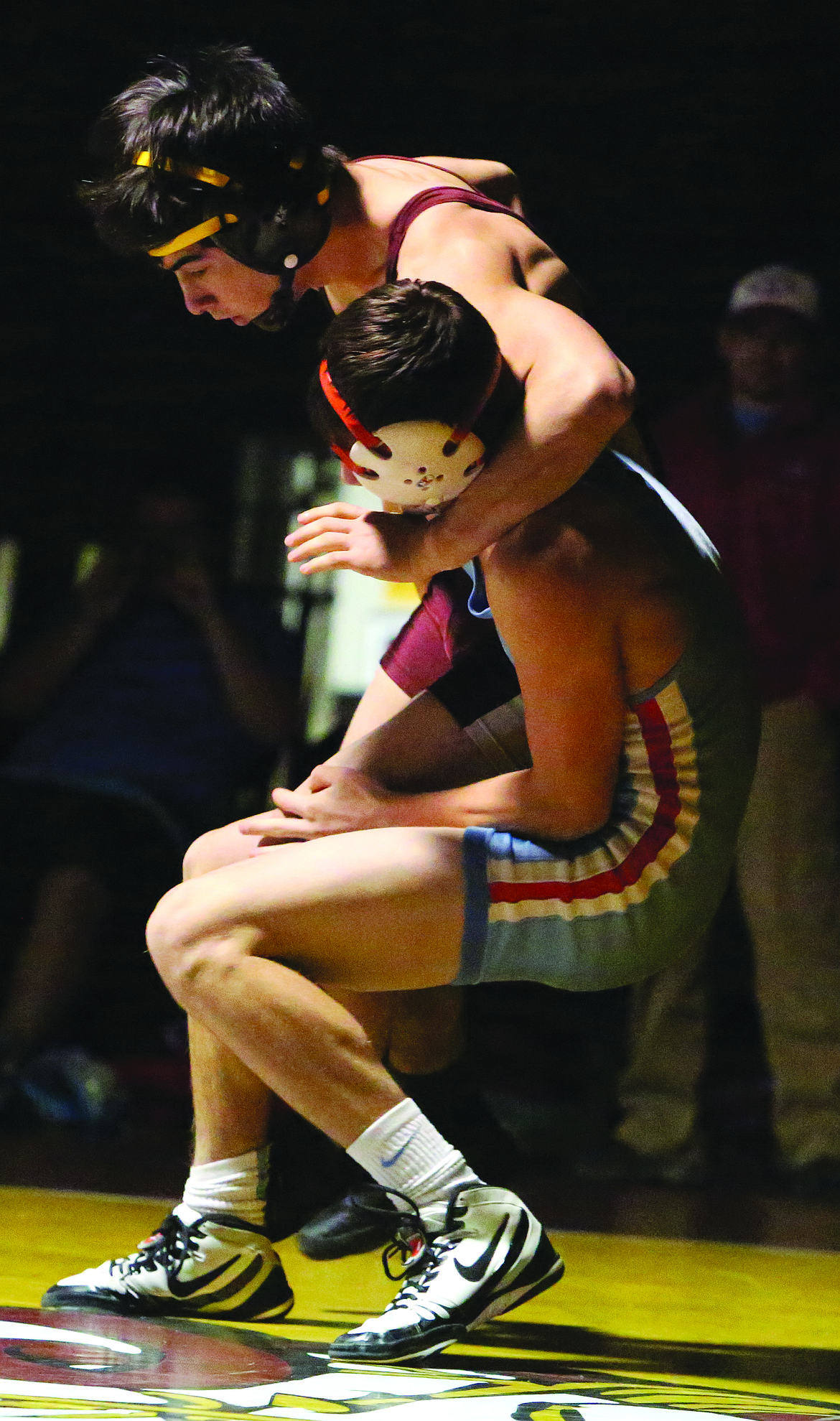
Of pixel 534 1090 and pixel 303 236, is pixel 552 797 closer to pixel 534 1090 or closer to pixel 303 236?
pixel 303 236

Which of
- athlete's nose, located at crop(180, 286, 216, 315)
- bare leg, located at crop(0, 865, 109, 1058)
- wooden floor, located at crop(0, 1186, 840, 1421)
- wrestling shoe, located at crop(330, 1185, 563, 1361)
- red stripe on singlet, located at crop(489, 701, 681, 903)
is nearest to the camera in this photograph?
wooden floor, located at crop(0, 1186, 840, 1421)

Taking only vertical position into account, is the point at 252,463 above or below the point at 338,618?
above

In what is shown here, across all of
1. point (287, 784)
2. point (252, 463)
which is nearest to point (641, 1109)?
point (287, 784)

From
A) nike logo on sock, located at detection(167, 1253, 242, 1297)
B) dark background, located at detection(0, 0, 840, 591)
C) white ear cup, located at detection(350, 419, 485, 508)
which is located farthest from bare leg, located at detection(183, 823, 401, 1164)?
dark background, located at detection(0, 0, 840, 591)

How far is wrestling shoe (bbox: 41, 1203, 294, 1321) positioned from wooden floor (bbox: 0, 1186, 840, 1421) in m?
0.03

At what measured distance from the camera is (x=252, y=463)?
5105mm

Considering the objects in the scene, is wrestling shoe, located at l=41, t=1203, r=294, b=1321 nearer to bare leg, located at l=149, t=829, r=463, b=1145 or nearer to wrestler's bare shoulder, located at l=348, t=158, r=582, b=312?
bare leg, located at l=149, t=829, r=463, b=1145

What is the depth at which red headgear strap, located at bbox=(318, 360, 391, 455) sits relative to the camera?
1.78 metres

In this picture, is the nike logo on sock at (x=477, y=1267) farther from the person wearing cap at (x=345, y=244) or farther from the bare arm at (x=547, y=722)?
the person wearing cap at (x=345, y=244)

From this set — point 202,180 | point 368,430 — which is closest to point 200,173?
point 202,180

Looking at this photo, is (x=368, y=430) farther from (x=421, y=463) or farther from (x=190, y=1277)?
(x=190, y=1277)

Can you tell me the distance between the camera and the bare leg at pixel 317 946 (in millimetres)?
1794

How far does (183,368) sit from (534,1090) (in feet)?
7.64

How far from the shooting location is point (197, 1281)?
188cm
